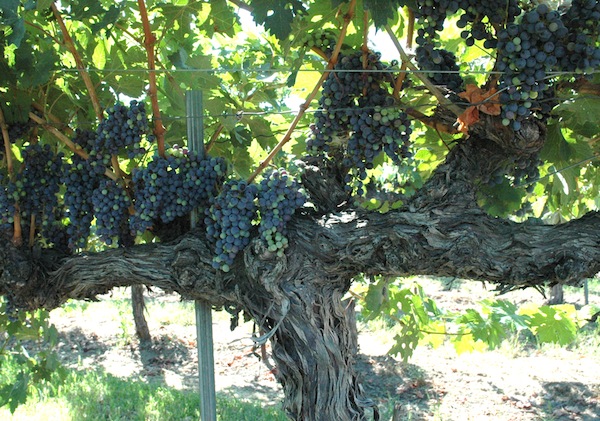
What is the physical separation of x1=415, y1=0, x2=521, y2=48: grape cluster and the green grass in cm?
497

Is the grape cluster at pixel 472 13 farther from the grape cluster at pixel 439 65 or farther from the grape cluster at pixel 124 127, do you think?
the grape cluster at pixel 124 127

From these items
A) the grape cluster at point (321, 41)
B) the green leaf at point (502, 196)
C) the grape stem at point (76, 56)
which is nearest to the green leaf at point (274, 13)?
the grape cluster at point (321, 41)

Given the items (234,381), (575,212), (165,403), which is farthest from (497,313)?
(234,381)

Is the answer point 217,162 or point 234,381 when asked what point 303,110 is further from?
point 234,381

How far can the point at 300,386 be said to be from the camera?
6.57 ft

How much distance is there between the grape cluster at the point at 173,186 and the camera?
2.16 meters

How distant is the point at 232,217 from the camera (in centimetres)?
200

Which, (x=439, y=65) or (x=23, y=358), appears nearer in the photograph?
(x=439, y=65)

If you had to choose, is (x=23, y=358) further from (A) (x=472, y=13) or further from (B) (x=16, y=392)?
(A) (x=472, y=13)

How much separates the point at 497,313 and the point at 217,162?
2337 millimetres

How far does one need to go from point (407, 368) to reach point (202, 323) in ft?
19.4

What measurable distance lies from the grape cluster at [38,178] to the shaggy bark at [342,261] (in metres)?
0.39

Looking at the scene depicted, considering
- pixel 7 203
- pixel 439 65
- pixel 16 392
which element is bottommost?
pixel 16 392

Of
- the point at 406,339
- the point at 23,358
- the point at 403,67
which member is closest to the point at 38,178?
the point at 23,358
